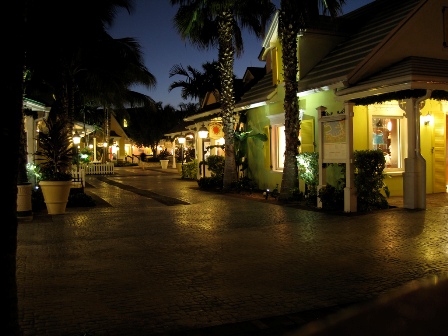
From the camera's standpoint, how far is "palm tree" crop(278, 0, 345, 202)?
14258 mm

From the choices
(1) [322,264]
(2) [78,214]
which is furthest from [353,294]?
(2) [78,214]

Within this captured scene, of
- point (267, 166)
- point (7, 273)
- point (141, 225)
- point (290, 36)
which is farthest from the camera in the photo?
point (267, 166)

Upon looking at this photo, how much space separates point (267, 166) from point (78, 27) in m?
8.30

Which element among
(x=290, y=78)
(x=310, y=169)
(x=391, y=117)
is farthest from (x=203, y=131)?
(x=391, y=117)

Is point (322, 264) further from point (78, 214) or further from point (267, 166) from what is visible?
point (267, 166)

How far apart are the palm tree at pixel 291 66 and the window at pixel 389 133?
2300mm

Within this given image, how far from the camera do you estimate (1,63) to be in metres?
3.88

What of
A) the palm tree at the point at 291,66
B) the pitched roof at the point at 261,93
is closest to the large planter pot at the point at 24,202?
the palm tree at the point at 291,66

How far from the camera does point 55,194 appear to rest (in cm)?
1298

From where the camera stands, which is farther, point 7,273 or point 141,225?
point 141,225

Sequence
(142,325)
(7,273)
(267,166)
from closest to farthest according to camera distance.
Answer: (7,273) → (142,325) → (267,166)

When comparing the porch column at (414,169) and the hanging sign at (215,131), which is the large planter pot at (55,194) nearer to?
the porch column at (414,169)

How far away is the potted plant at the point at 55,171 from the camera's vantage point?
13.0 metres

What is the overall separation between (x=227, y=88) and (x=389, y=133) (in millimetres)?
6438
